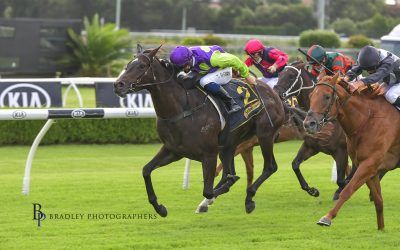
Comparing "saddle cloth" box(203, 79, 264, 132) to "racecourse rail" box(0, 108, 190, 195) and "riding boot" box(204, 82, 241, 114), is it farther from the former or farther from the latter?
"racecourse rail" box(0, 108, 190, 195)

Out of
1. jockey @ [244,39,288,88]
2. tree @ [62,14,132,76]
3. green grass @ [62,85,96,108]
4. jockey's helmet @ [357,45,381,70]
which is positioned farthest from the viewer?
tree @ [62,14,132,76]

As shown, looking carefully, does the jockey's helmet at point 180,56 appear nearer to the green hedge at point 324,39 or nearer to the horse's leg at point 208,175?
the horse's leg at point 208,175

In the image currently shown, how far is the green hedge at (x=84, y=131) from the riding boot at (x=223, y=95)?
228 inches

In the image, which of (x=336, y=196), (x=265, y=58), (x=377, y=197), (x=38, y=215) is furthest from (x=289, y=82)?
(x=38, y=215)

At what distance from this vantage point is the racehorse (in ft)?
28.9

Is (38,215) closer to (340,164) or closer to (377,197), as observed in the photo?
(377,197)

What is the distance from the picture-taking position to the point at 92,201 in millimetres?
8180

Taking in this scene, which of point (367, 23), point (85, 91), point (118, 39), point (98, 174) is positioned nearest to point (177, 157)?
point (98, 174)

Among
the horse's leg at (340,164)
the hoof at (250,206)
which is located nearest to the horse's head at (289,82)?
the horse's leg at (340,164)

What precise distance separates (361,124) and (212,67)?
5.04 feet

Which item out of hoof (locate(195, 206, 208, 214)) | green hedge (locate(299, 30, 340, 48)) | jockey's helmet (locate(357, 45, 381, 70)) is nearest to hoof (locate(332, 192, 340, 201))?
hoof (locate(195, 206, 208, 214))

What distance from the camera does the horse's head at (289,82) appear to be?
884 centimetres

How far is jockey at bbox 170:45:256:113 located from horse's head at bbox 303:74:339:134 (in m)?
1.21

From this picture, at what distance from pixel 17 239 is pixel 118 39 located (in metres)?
20.3
